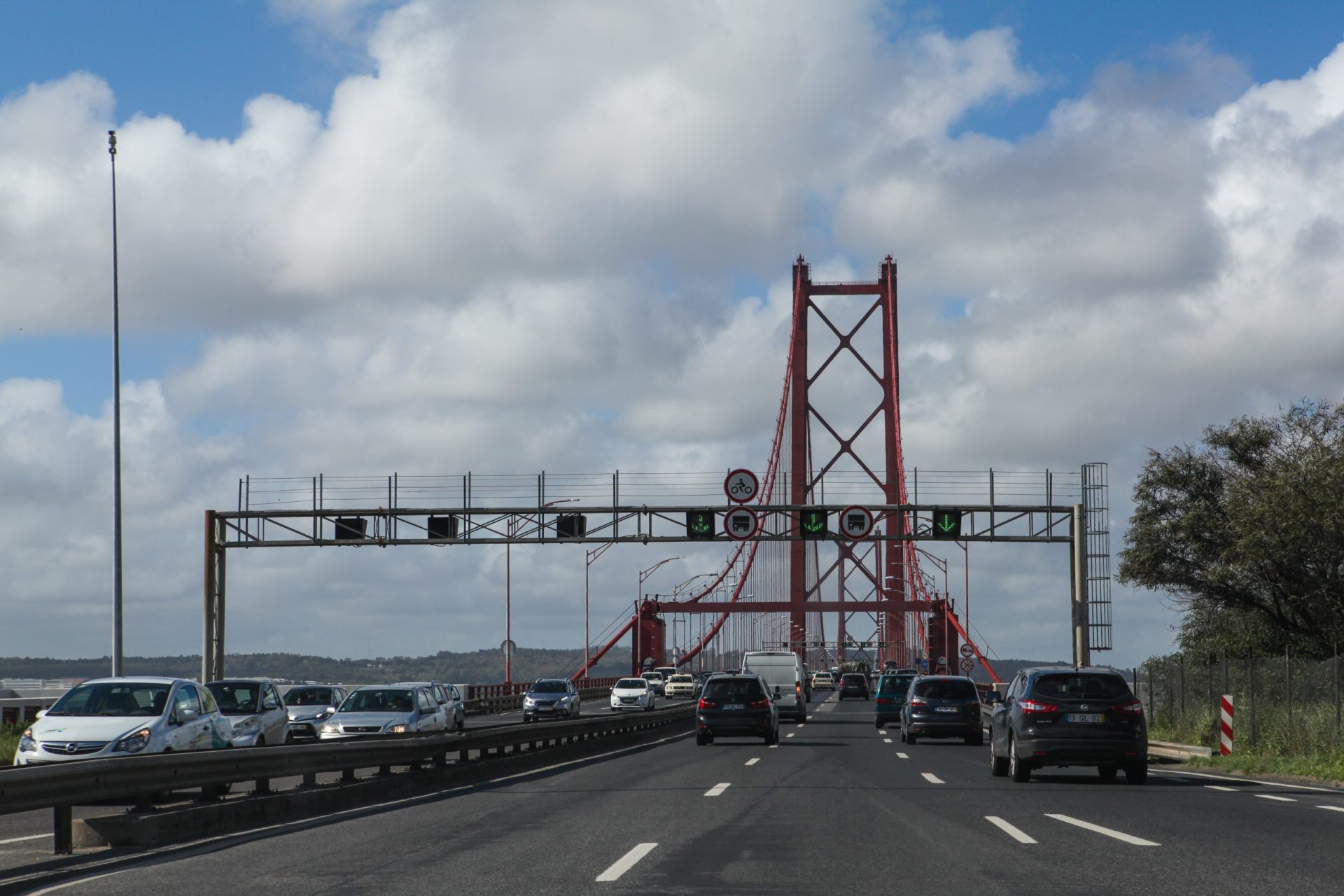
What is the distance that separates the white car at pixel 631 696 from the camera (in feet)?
205

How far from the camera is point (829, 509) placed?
49.6 metres

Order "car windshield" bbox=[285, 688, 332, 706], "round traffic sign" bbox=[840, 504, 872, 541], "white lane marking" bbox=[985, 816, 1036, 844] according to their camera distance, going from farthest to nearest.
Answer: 1. "round traffic sign" bbox=[840, 504, 872, 541]
2. "car windshield" bbox=[285, 688, 332, 706]
3. "white lane marking" bbox=[985, 816, 1036, 844]

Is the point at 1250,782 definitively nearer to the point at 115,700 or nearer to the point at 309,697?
the point at 115,700

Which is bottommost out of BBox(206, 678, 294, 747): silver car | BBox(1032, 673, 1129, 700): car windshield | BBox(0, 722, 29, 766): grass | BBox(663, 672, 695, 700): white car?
BBox(663, 672, 695, 700): white car

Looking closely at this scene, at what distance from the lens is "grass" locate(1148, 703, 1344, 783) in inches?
921

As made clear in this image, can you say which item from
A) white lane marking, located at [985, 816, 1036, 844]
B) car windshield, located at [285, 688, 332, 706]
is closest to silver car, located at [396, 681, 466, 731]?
car windshield, located at [285, 688, 332, 706]

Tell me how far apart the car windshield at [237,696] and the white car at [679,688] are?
2466 inches

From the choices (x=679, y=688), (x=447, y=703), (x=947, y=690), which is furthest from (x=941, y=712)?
(x=679, y=688)

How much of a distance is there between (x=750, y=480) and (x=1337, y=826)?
30.3 meters

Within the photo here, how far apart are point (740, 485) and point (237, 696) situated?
21101 mm

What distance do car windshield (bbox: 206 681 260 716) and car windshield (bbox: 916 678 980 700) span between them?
16295mm

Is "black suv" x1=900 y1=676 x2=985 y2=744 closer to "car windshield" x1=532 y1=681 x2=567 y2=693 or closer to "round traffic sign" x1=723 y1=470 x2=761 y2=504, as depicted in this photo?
"round traffic sign" x1=723 y1=470 x2=761 y2=504

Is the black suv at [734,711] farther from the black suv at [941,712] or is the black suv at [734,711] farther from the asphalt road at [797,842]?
the asphalt road at [797,842]

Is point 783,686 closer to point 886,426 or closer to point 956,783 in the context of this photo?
point 956,783
